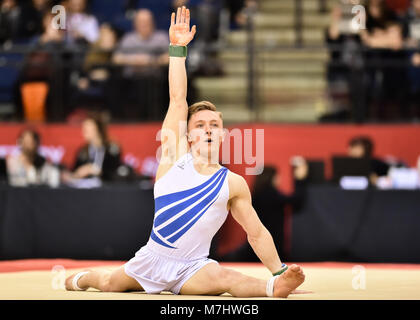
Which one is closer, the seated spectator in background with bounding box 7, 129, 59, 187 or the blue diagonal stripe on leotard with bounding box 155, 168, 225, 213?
the blue diagonal stripe on leotard with bounding box 155, 168, 225, 213

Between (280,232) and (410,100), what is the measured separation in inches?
114

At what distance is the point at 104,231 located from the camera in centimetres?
1065

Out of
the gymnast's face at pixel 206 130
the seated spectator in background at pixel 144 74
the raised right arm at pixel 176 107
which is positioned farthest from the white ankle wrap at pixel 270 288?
the seated spectator in background at pixel 144 74

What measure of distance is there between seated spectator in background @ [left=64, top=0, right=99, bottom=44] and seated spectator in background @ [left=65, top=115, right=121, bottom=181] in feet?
6.71

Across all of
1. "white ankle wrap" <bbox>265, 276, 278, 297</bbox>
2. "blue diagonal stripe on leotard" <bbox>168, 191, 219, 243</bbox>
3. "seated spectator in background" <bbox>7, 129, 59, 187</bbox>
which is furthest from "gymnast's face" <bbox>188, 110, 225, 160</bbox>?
"seated spectator in background" <bbox>7, 129, 59, 187</bbox>

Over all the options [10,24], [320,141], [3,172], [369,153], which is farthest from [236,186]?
[10,24]

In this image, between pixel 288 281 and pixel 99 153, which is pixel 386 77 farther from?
pixel 288 281

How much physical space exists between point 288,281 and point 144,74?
274 inches

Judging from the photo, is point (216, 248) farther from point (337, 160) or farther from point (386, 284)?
point (386, 284)

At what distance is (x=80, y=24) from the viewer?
1288 cm

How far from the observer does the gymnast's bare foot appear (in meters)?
5.60

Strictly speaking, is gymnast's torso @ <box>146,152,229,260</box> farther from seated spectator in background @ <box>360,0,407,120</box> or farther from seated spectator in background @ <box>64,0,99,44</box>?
seated spectator in background @ <box>64,0,99,44</box>

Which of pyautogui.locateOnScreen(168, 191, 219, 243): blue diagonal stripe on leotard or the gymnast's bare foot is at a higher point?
pyautogui.locateOnScreen(168, 191, 219, 243): blue diagonal stripe on leotard

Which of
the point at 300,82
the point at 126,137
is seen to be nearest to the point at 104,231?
the point at 126,137
